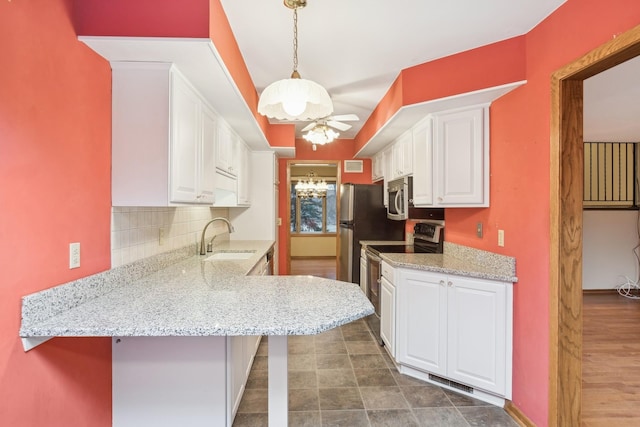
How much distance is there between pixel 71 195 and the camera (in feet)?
4.51

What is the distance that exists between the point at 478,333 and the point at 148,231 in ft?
7.71

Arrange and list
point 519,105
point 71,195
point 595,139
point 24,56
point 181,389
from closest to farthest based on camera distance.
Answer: point 24,56 < point 71,195 < point 181,389 < point 519,105 < point 595,139

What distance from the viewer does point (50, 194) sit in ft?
4.13

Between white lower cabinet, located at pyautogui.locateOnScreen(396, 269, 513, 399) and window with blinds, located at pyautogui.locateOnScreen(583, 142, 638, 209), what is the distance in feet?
13.6

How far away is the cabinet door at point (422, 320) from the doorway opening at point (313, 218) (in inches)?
230

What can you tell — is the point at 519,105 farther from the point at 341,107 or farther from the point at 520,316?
the point at 341,107

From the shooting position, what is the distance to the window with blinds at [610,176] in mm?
4828

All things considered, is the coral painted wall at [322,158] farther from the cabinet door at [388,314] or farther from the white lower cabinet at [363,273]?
the cabinet door at [388,314]

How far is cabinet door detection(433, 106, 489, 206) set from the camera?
2.35 meters

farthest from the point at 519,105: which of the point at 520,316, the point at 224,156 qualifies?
the point at 224,156

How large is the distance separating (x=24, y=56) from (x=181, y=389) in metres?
1.63

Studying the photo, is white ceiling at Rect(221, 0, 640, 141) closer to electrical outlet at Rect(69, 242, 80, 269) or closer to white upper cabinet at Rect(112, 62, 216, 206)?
white upper cabinet at Rect(112, 62, 216, 206)

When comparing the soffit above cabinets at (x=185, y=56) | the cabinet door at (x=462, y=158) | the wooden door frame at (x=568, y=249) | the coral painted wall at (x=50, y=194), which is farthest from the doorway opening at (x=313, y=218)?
the coral painted wall at (x=50, y=194)

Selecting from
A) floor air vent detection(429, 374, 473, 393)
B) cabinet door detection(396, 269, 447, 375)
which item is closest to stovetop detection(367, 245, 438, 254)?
cabinet door detection(396, 269, 447, 375)
